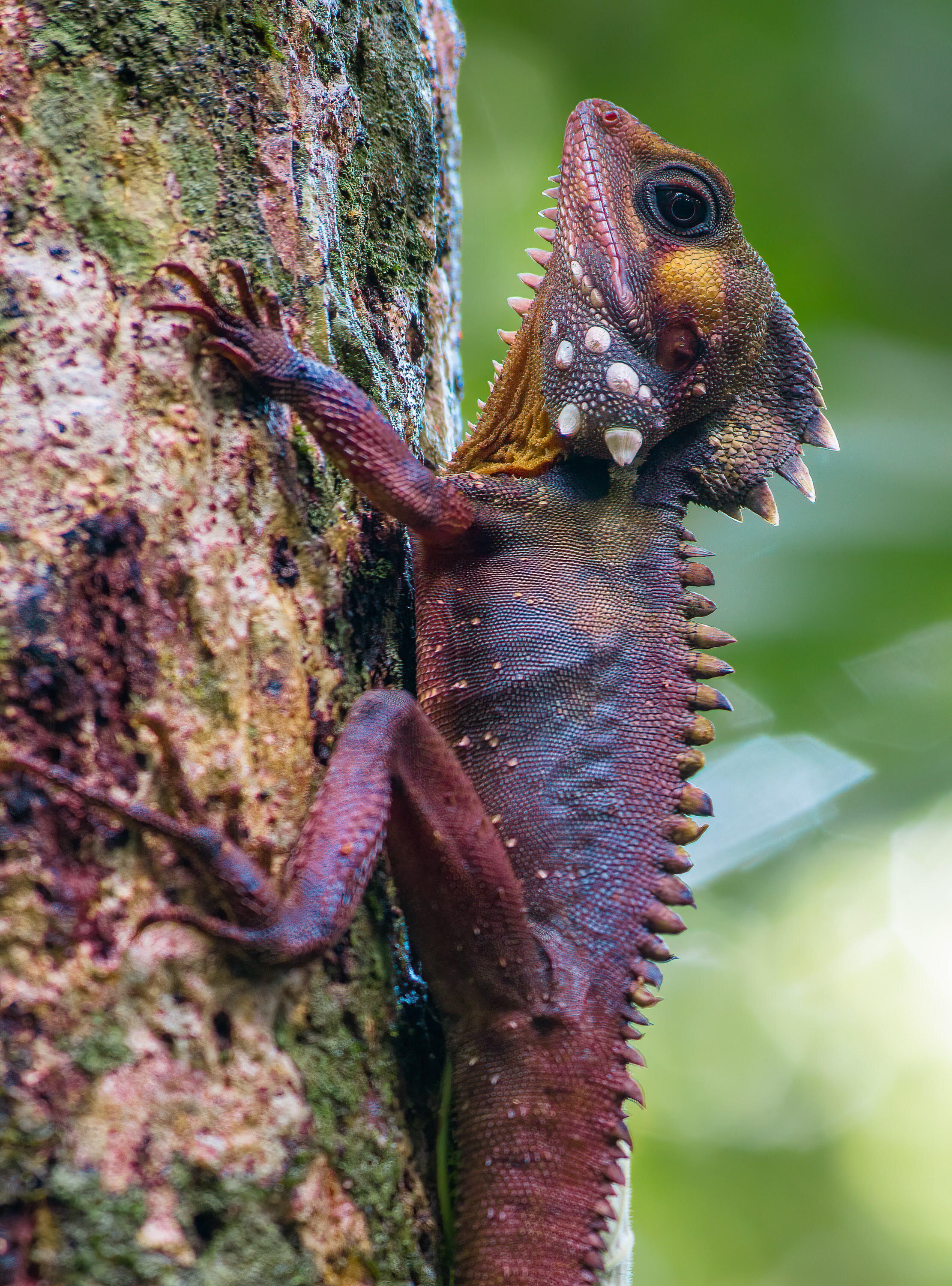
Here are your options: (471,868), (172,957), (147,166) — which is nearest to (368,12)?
(147,166)

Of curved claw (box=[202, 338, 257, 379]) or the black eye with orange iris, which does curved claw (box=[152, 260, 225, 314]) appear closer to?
curved claw (box=[202, 338, 257, 379])

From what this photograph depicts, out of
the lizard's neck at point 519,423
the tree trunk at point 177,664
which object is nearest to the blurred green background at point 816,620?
the lizard's neck at point 519,423

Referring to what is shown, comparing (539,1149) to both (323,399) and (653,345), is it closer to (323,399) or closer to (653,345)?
(323,399)

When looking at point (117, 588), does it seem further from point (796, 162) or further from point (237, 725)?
point (796, 162)

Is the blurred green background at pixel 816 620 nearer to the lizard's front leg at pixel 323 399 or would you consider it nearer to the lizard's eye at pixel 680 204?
the lizard's eye at pixel 680 204

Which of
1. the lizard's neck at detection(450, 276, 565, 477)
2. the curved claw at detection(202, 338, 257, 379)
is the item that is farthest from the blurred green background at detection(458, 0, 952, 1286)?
the curved claw at detection(202, 338, 257, 379)

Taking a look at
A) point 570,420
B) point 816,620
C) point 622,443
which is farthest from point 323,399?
point 816,620
